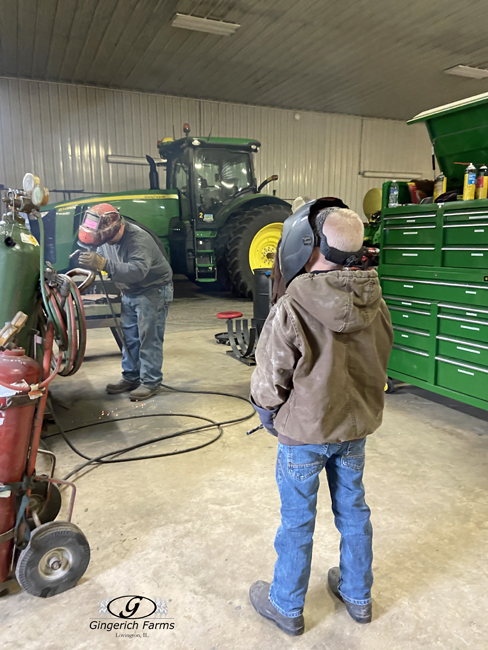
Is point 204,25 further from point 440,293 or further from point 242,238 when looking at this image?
point 440,293

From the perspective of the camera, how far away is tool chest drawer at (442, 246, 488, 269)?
8.90 feet

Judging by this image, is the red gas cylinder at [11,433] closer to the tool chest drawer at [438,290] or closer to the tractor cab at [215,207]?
the tool chest drawer at [438,290]

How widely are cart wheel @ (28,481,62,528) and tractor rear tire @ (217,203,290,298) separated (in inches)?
218

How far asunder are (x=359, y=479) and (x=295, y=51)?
7351 mm

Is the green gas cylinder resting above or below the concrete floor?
above

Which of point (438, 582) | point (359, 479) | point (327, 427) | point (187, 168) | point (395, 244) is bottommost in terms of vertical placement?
point (438, 582)

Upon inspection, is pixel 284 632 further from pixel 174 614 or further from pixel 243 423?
pixel 243 423

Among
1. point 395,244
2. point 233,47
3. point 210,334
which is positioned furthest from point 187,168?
point 395,244

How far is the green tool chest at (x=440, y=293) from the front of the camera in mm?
2758

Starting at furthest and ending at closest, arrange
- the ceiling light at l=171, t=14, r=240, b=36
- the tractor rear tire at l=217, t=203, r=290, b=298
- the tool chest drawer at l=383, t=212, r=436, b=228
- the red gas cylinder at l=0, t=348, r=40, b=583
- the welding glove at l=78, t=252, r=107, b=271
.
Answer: the tractor rear tire at l=217, t=203, r=290, b=298
the ceiling light at l=171, t=14, r=240, b=36
the welding glove at l=78, t=252, r=107, b=271
the tool chest drawer at l=383, t=212, r=436, b=228
the red gas cylinder at l=0, t=348, r=40, b=583

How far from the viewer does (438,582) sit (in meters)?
1.60

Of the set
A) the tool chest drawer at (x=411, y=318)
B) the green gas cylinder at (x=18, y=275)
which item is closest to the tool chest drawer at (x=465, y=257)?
the tool chest drawer at (x=411, y=318)

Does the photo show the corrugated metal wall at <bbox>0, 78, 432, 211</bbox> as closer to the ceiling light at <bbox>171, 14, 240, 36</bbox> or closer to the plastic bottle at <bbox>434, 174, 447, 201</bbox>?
the ceiling light at <bbox>171, 14, 240, 36</bbox>

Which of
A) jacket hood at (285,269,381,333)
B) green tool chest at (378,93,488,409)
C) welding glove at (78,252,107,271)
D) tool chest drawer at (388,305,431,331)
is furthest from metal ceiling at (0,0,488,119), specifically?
jacket hood at (285,269,381,333)
